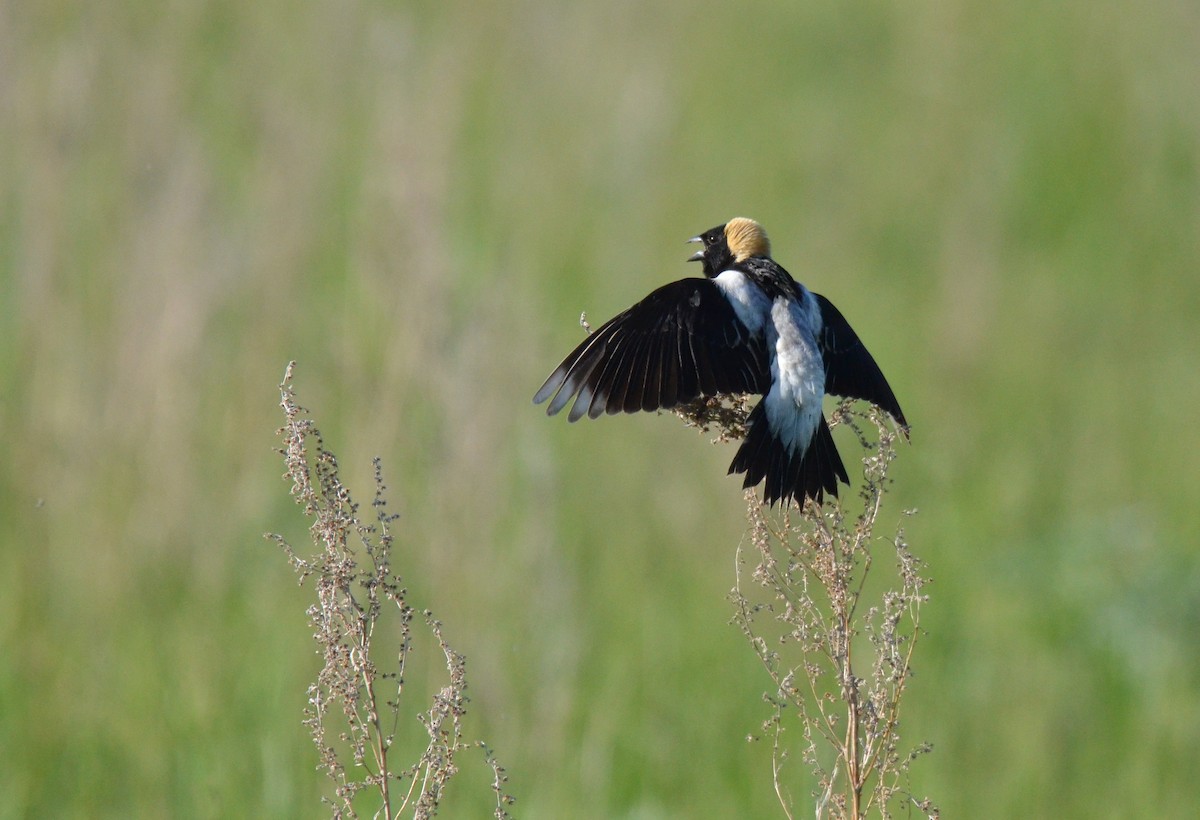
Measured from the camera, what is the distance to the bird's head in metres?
3.21

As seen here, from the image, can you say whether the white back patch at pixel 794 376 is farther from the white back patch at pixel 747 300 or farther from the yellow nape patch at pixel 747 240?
the yellow nape patch at pixel 747 240

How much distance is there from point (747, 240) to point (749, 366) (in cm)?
70

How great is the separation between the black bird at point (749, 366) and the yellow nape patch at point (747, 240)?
0.31 m

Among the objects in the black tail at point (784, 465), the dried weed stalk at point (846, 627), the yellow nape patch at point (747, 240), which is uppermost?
the yellow nape patch at point (747, 240)

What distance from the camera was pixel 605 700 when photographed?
4512mm

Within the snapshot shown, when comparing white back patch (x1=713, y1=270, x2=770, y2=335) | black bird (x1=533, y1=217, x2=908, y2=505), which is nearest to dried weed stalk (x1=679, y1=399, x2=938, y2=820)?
black bird (x1=533, y1=217, x2=908, y2=505)

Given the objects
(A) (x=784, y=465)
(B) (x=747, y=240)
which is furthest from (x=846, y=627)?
(B) (x=747, y=240)

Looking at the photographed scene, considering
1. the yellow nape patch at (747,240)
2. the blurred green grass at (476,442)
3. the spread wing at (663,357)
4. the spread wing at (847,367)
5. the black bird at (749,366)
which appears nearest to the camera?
the black bird at (749,366)

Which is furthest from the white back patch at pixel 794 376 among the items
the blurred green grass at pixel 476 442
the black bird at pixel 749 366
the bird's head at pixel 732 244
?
the blurred green grass at pixel 476 442

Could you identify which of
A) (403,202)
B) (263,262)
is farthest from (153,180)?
(403,202)

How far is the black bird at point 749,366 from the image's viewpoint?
2.42 metres

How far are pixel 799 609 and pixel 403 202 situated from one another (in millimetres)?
3257

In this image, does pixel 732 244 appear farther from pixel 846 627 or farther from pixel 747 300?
pixel 846 627

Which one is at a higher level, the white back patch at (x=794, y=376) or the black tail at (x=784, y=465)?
the white back patch at (x=794, y=376)
